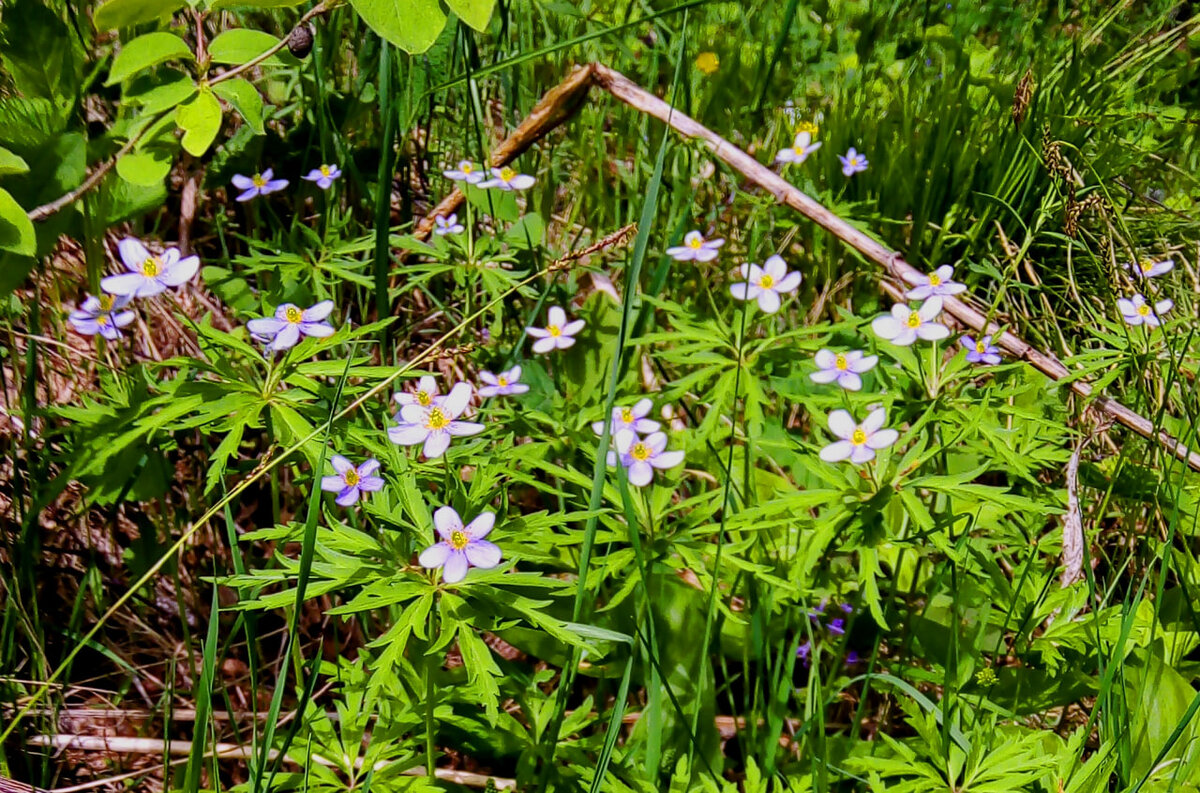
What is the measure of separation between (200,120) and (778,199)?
3.90 ft

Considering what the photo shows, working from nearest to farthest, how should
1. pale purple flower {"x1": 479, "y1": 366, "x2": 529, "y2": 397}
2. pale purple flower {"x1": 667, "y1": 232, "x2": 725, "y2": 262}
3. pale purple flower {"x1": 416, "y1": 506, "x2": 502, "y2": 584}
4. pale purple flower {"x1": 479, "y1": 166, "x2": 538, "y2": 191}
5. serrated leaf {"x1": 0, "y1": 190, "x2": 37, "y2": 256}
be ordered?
pale purple flower {"x1": 416, "y1": 506, "x2": 502, "y2": 584} → serrated leaf {"x1": 0, "y1": 190, "x2": 37, "y2": 256} → pale purple flower {"x1": 479, "y1": 366, "x2": 529, "y2": 397} → pale purple flower {"x1": 667, "y1": 232, "x2": 725, "y2": 262} → pale purple flower {"x1": 479, "y1": 166, "x2": 538, "y2": 191}

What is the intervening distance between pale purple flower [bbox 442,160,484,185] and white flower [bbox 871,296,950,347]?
34.0 inches

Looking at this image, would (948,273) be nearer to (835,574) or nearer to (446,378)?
(835,574)

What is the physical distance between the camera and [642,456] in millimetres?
1482

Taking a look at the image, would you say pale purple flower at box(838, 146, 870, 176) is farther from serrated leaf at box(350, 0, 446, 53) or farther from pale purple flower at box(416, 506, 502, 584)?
pale purple flower at box(416, 506, 502, 584)

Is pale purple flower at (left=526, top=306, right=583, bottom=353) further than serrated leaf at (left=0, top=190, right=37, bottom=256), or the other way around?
pale purple flower at (left=526, top=306, right=583, bottom=353)

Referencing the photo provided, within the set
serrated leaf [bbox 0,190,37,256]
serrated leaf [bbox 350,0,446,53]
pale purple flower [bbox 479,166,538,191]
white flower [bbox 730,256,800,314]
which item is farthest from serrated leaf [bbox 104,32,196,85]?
white flower [bbox 730,256,800,314]

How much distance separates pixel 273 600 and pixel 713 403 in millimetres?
834

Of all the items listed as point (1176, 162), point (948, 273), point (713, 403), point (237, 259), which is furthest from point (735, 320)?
point (1176, 162)

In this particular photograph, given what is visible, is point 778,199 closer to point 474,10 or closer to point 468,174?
point 468,174

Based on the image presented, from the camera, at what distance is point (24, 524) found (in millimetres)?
1490

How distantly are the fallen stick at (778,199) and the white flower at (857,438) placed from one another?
35 cm

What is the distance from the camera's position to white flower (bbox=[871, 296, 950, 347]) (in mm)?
1537

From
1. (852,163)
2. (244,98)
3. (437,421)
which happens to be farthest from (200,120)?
(852,163)
